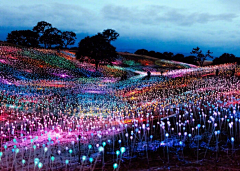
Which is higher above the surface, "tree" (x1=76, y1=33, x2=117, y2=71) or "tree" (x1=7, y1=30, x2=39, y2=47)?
"tree" (x1=7, y1=30, x2=39, y2=47)

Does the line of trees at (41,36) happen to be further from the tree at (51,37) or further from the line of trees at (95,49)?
the line of trees at (95,49)

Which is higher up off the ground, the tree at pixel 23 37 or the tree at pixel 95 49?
the tree at pixel 23 37

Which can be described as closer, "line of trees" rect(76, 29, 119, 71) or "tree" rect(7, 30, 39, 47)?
"line of trees" rect(76, 29, 119, 71)

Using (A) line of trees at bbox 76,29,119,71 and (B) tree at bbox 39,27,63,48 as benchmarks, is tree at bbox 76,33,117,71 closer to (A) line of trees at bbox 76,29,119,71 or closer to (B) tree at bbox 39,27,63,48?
(A) line of trees at bbox 76,29,119,71

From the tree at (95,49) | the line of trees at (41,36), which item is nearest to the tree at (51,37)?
the line of trees at (41,36)

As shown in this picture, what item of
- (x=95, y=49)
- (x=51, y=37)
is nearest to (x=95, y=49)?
(x=95, y=49)

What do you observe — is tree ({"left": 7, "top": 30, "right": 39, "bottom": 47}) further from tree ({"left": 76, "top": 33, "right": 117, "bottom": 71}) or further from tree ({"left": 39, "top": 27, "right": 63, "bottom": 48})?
tree ({"left": 76, "top": 33, "right": 117, "bottom": 71})

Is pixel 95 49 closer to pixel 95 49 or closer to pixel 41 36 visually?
pixel 95 49

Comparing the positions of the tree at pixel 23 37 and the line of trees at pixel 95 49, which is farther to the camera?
the tree at pixel 23 37

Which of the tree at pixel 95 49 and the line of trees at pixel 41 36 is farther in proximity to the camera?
the line of trees at pixel 41 36

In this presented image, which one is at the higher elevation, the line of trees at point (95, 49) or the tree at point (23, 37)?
the tree at point (23, 37)

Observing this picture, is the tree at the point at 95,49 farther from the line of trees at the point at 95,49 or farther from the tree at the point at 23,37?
the tree at the point at 23,37

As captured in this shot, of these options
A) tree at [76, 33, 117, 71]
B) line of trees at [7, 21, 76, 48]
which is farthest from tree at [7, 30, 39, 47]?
tree at [76, 33, 117, 71]

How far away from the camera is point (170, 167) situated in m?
6.96
